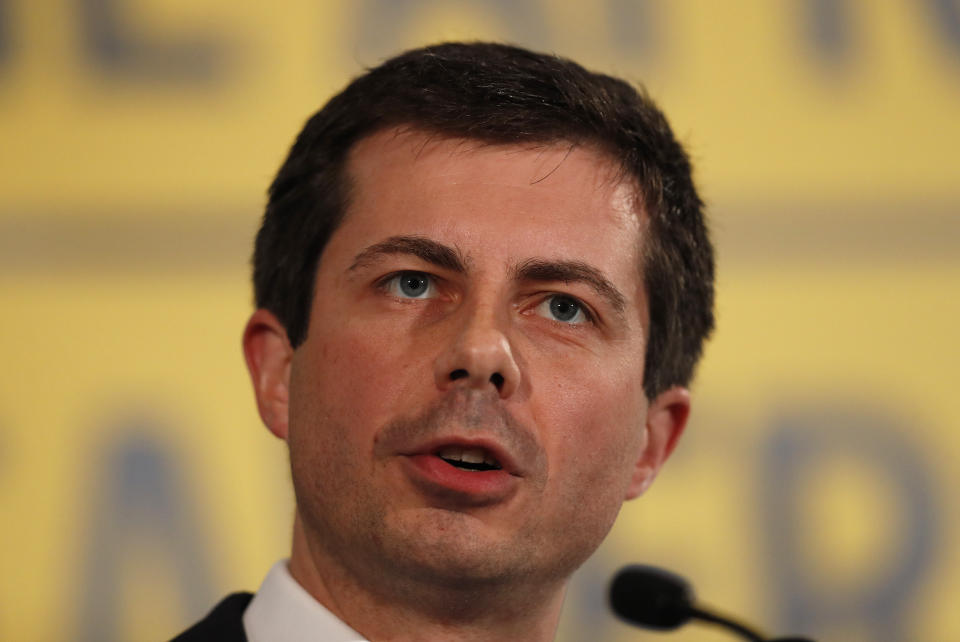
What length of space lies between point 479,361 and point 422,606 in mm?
411

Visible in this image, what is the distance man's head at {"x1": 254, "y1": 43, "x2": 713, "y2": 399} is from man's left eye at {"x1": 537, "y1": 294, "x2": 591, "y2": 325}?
20cm

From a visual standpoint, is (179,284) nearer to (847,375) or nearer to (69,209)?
(69,209)

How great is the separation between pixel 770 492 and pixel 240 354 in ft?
4.26

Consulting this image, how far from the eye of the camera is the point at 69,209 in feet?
10.4

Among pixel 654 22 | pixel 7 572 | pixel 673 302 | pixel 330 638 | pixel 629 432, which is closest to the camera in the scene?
pixel 330 638

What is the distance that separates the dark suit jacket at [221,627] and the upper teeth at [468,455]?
1.56 feet

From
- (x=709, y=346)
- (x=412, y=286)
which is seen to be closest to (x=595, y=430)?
(x=412, y=286)

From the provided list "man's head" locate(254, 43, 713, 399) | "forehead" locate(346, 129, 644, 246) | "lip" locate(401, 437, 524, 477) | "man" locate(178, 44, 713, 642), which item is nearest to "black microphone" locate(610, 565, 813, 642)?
"man" locate(178, 44, 713, 642)

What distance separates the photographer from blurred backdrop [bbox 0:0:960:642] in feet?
9.97

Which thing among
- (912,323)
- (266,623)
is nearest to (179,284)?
(266,623)

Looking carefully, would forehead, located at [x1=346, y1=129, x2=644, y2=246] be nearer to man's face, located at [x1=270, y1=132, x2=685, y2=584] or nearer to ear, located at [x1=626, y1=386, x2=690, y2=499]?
man's face, located at [x1=270, y1=132, x2=685, y2=584]

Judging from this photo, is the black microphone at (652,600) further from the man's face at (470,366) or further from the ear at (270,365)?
the ear at (270,365)

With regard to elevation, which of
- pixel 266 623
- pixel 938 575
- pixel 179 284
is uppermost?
pixel 179 284

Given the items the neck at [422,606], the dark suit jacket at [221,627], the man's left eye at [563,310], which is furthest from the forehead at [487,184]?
the dark suit jacket at [221,627]
